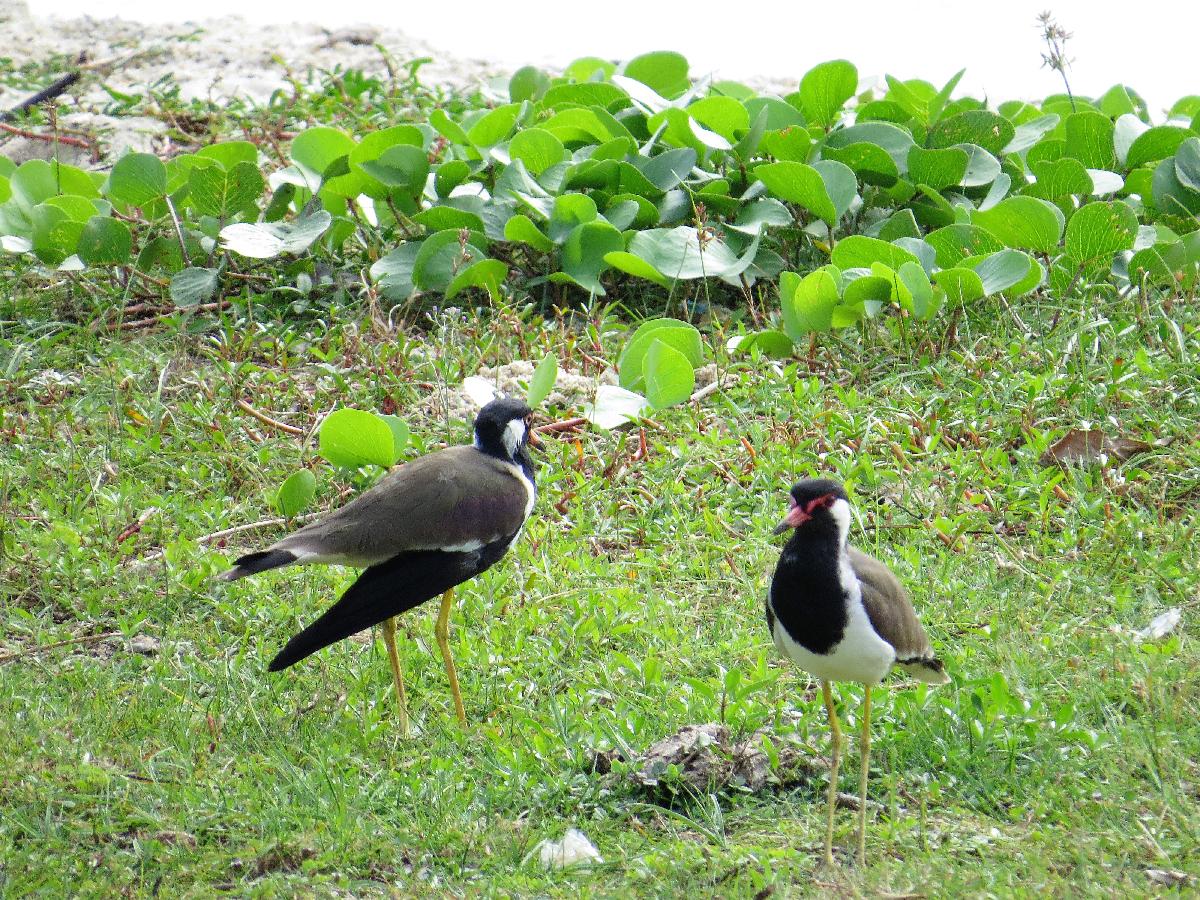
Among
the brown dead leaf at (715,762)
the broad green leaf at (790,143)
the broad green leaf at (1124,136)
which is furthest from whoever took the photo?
the broad green leaf at (1124,136)

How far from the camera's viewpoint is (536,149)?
612cm

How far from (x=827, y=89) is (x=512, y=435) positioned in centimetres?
300

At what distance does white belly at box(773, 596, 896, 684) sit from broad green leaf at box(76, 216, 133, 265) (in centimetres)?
396

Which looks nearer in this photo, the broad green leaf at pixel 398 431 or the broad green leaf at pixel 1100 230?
the broad green leaf at pixel 398 431

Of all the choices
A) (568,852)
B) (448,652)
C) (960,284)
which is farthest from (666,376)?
(568,852)

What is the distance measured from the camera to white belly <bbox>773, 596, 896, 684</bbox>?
9.99 feet

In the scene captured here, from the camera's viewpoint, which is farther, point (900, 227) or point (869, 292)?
point (900, 227)

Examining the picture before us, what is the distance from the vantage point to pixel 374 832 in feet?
10.6

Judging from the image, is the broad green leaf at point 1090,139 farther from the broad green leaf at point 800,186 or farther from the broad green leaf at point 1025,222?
the broad green leaf at point 800,186

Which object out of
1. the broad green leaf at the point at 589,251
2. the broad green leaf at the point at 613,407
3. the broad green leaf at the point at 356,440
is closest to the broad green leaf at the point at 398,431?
the broad green leaf at the point at 356,440

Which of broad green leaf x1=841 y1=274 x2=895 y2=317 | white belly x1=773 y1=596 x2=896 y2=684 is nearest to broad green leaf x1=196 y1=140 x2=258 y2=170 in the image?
broad green leaf x1=841 y1=274 x2=895 y2=317

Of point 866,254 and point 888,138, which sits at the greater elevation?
point 888,138

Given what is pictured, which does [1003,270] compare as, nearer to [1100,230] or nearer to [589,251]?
[1100,230]

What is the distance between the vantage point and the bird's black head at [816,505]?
10.2 ft
